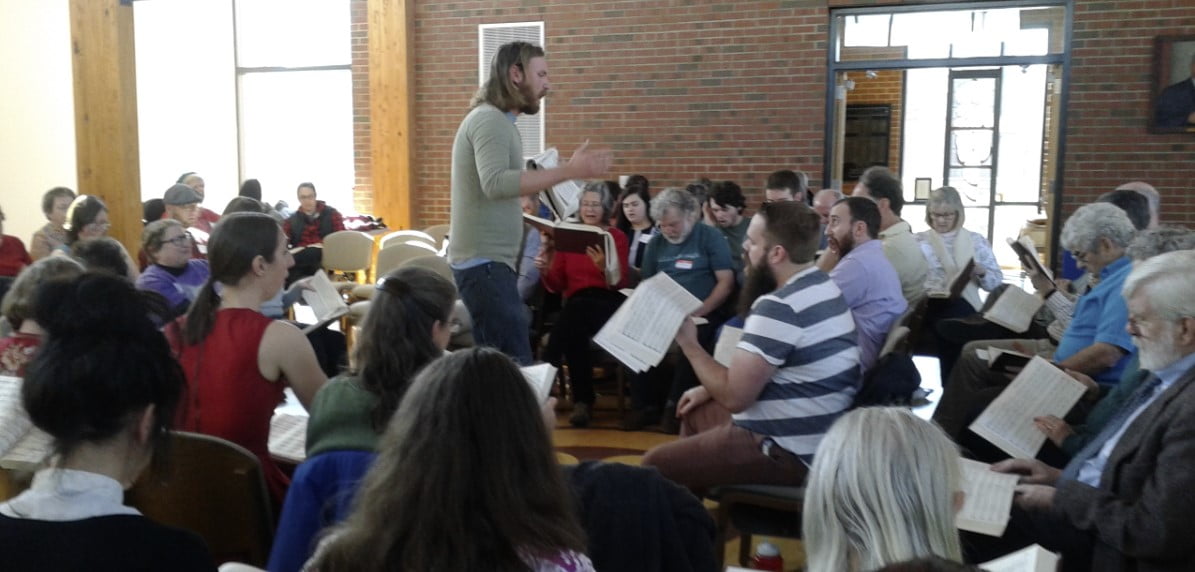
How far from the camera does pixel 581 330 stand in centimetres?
534

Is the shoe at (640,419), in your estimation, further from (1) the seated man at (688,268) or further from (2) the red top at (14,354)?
(2) the red top at (14,354)

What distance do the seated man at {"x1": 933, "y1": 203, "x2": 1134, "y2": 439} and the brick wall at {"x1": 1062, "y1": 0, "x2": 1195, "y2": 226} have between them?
15.4 ft

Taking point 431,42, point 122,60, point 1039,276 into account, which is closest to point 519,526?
point 1039,276

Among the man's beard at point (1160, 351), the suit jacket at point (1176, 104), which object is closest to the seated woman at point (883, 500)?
the man's beard at point (1160, 351)

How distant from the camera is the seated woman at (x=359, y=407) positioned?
1.89 meters

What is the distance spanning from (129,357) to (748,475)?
1745mm

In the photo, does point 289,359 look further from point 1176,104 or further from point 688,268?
point 1176,104

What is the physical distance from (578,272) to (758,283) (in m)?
2.36

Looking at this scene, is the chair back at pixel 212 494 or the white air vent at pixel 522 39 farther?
the white air vent at pixel 522 39

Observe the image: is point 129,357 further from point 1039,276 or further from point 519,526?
A: point 1039,276

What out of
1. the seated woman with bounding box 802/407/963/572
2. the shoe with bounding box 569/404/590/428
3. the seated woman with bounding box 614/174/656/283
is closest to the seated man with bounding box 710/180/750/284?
the seated woman with bounding box 614/174/656/283

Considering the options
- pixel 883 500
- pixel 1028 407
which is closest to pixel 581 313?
pixel 1028 407

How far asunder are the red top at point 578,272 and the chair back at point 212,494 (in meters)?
3.35

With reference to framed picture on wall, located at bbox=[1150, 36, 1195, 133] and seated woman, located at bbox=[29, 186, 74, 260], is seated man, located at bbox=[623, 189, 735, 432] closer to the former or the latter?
seated woman, located at bbox=[29, 186, 74, 260]
